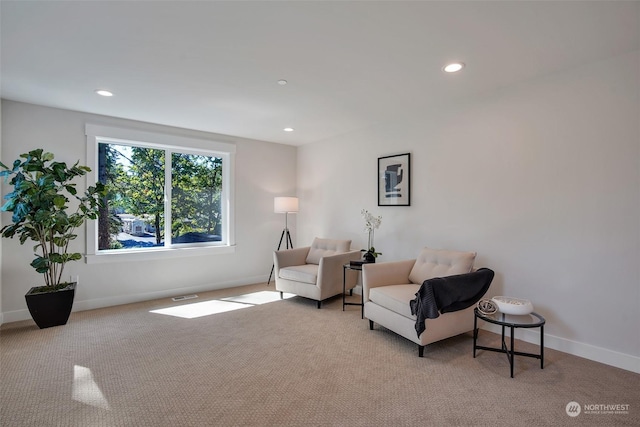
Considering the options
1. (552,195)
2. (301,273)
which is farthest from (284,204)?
(552,195)

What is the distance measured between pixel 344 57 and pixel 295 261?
2908 mm

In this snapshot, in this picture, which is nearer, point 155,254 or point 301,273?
point 301,273

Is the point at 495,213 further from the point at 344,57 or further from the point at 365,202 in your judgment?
the point at 344,57

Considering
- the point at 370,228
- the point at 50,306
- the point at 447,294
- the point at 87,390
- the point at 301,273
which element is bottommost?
the point at 87,390

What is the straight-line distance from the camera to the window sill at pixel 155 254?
395cm

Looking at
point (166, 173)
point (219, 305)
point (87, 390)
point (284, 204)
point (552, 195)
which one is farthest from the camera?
point (284, 204)

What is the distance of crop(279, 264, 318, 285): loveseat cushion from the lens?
3.96 meters

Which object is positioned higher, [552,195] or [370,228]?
[552,195]

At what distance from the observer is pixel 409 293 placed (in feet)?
9.51

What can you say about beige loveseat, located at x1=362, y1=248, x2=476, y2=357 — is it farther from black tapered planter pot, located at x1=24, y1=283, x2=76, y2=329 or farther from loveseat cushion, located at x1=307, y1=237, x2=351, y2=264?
black tapered planter pot, located at x1=24, y1=283, x2=76, y2=329

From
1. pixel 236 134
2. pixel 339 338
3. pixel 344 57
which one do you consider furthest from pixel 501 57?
pixel 236 134

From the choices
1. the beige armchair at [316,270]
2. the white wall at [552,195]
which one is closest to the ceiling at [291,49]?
the white wall at [552,195]

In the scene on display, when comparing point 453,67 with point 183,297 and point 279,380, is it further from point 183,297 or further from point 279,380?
point 183,297

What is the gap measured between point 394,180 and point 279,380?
9.19 ft
